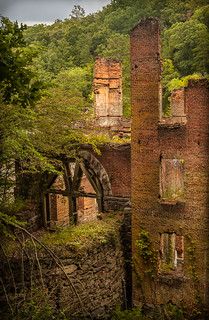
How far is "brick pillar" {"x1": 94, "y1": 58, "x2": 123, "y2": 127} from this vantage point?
22547 millimetres

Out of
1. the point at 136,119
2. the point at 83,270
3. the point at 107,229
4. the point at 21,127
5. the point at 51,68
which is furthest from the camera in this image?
the point at 51,68

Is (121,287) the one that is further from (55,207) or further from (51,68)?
(51,68)

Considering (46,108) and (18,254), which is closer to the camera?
(18,254)

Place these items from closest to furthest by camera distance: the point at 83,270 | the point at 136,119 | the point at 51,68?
the point at 83,270 → the point at 136,119 → the point at 51,68

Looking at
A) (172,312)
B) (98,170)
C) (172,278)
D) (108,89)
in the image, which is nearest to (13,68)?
(98,170)

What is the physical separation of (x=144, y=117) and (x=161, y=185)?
2265 millimetres

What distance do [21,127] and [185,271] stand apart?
7.72 m

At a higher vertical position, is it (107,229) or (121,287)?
(107,229)

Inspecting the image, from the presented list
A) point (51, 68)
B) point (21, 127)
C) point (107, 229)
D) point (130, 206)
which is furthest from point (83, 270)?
point (51, 68)

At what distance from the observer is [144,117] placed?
1415 centimetres

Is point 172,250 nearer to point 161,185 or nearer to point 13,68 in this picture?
point 161,185

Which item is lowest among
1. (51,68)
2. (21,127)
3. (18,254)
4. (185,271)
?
(185,271)

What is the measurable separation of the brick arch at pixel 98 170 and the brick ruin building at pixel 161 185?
1225mm

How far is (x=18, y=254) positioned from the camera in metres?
9.98
